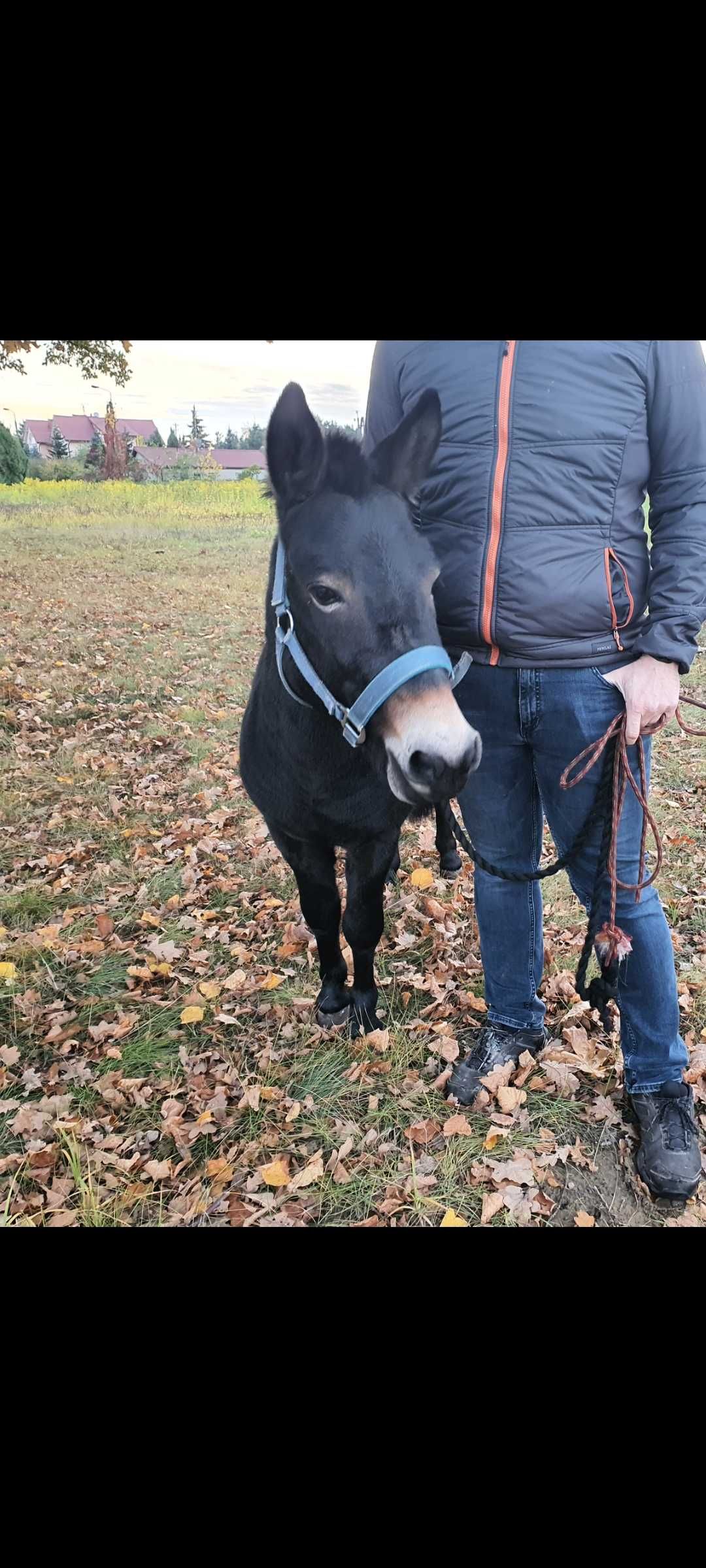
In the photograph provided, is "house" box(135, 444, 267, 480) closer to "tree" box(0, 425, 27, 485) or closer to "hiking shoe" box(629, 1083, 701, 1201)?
"tree" box(0, 425, 27, 485)

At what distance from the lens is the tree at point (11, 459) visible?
432 centimetres

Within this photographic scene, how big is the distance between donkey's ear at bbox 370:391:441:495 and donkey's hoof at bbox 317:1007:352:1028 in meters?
2.09

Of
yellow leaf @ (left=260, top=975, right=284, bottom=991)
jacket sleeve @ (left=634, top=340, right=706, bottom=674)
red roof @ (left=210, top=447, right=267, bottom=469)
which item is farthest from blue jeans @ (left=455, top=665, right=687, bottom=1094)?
yellow leaf @ (left=260, top=975, right=284, bottom=991)

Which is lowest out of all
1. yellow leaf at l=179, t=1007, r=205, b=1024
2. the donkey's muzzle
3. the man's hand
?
yellow leaf at l=179, t=1007, r=205, b=1024

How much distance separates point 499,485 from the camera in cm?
185

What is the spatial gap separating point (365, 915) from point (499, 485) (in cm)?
162

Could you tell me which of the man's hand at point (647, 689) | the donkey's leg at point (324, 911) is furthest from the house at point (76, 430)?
the man's hand at point (647, 689)

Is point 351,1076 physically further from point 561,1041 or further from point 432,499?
point 432,499

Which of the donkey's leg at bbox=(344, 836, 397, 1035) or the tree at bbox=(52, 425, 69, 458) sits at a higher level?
the tree at bbox=(52, 425, 69, 458)

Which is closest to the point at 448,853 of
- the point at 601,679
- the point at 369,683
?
the point at 601,679

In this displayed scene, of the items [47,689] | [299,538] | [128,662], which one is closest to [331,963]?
[299,538]

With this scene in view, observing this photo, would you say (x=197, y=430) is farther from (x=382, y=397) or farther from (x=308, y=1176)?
(x=308, y=1176)

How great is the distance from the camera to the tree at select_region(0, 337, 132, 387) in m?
2.98
